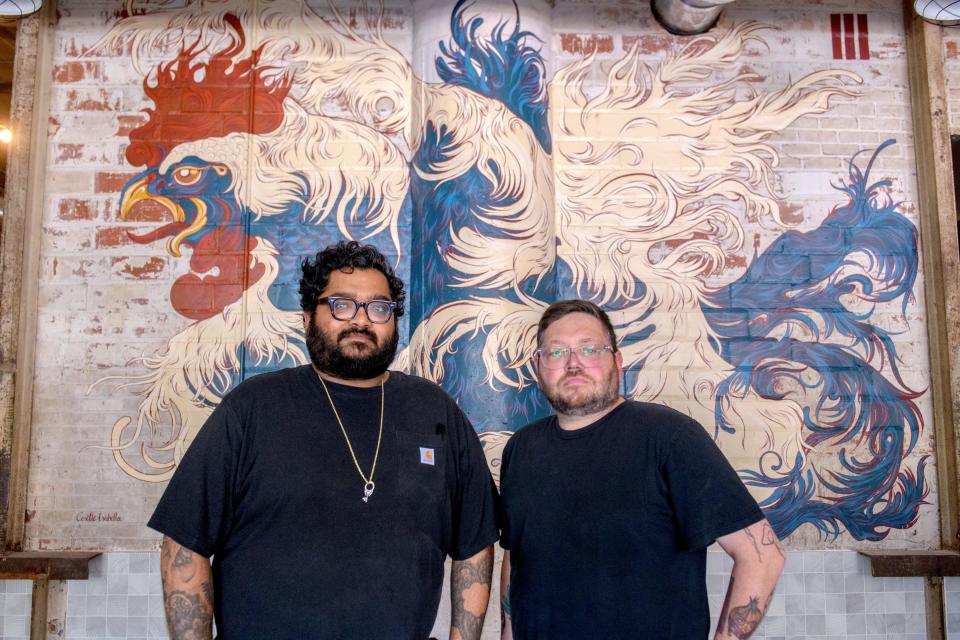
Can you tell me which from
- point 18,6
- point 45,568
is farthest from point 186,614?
point 18,6

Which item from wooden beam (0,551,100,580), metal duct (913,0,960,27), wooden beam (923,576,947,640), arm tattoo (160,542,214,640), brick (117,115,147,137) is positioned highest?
metal duct (913,0,960,27)

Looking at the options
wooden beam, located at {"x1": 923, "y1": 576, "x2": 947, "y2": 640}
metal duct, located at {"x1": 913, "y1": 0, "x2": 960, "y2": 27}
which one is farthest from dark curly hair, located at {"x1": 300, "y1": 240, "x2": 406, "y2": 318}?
wooden beam, located at {"x1": 923, "y1": 576, "x2": 947, "y2": 640}

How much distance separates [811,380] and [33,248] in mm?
3732

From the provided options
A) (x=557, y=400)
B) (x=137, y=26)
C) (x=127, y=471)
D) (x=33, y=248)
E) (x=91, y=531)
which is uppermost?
(x=137, y=26)

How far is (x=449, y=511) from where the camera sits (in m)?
1.72

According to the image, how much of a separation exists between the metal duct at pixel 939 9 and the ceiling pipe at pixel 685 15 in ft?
2.68

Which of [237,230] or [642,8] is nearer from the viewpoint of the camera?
[237,230]

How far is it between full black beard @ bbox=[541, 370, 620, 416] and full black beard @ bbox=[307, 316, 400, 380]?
0.45 metres

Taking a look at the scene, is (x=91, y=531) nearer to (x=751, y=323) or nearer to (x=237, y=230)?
(x=237, y=230)

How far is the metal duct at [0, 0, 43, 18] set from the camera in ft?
9.38

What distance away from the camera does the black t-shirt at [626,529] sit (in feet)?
5.07

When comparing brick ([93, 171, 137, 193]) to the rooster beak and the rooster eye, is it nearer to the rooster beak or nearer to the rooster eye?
the rooster beak

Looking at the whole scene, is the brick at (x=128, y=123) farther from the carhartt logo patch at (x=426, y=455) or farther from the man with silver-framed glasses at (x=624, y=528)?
the man with silver-framed glasses at (x=624, y=528)

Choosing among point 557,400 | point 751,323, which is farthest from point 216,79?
point 751,323
